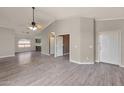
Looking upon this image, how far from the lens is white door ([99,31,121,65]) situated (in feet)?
21.3

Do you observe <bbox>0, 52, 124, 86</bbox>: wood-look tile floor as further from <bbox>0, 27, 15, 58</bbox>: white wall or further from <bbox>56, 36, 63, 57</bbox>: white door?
<bbox>0, 27, 15, 58</bbox>: white wall

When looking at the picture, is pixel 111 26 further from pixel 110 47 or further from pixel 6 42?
pixel 6 42

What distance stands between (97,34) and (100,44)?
0.67 metres

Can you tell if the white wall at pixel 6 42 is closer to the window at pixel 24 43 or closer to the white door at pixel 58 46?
the window at pixel 24 43

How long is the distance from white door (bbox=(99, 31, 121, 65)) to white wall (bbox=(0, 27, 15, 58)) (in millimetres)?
7916

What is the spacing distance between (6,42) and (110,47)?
8.56 meters

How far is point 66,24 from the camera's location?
786 cm

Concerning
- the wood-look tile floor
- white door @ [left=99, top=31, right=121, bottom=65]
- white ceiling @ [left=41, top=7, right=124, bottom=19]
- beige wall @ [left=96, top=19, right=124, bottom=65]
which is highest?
white ceiling @ [left=41, top=7, right=124, bottom=19]

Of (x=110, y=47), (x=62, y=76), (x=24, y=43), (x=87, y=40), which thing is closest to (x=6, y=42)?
(x=24, y=43)

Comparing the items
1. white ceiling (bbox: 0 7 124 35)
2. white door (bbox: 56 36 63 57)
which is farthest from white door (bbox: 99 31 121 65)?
white door (bbox: 56 36 63 57)

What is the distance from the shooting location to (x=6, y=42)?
10297mm

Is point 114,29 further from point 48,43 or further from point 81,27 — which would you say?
point 48,43

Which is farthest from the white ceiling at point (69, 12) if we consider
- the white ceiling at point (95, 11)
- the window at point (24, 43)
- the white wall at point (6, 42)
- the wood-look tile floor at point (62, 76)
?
the window at point (24, 43)
